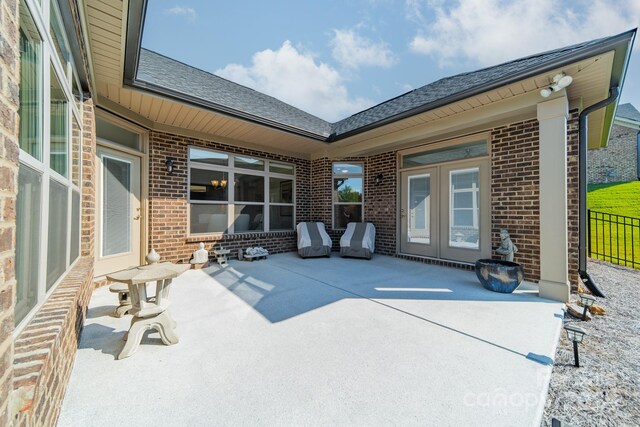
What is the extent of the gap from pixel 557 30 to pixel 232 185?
674 cm

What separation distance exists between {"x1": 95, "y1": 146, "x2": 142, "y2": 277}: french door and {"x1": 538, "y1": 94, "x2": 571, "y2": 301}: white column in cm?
635

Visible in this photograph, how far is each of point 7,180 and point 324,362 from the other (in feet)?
6.54

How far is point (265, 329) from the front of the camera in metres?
2.59

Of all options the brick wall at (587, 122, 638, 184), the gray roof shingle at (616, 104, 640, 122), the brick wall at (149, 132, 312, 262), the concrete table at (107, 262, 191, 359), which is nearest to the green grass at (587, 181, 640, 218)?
the brick wall at (587, 122, 638, 184)

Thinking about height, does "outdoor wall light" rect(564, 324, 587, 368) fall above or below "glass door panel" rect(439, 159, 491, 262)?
below

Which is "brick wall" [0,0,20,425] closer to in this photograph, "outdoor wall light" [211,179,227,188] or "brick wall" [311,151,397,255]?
"outdoor wall light" [211,179,227,188]

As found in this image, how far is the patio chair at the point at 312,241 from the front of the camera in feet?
20.6

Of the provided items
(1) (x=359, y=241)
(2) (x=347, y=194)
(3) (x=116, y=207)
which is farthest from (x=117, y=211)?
(2) (x=347, y=194)

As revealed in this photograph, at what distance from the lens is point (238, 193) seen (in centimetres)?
626

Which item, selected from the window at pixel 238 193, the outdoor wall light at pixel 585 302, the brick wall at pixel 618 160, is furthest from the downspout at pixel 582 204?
the brick wall at pixel 618 160

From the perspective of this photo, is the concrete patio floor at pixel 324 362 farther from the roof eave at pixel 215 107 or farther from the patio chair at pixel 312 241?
the roof eave at pixel 215 107

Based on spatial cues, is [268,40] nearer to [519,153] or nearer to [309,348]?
[519,153]

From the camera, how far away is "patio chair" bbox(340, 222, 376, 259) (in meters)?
6.11

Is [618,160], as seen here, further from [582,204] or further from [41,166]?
[41,166]
